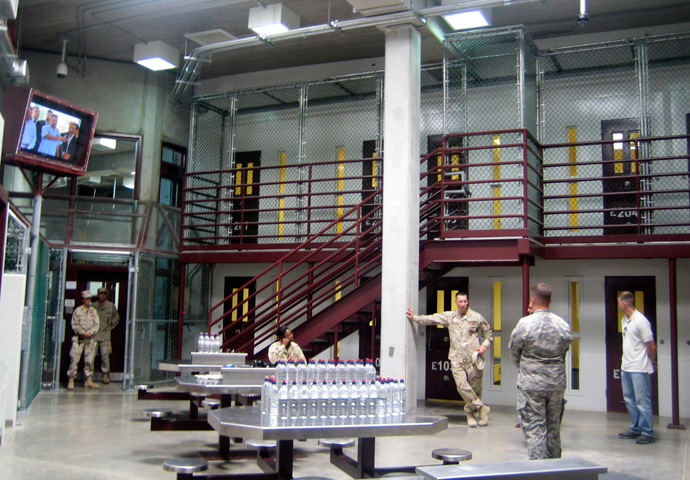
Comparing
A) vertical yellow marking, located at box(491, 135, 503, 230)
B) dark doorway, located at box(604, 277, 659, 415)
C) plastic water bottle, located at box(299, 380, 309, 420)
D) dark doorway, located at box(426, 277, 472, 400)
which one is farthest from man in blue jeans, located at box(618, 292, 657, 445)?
plastic water bottle, located at box(299, 380, 309, 420)

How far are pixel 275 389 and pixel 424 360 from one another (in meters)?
7.76

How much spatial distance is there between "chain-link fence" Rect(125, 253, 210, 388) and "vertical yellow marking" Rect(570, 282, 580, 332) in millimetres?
7430

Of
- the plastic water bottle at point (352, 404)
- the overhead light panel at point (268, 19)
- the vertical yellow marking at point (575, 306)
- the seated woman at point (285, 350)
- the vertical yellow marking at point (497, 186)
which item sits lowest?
the plastic water bottle at point (352, 404)

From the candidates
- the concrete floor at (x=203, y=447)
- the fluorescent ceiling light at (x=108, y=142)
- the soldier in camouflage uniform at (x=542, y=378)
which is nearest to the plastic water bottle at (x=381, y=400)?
the soldier in camouflage uniform at (x=542, y=378)

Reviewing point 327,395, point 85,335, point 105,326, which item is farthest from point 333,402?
point 105,326

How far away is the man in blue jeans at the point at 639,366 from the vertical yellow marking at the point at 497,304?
133 inches

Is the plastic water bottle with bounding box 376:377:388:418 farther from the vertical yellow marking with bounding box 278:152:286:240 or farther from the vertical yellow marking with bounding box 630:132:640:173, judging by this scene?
the vertical yellow marking with bounding box 278:152:286:240

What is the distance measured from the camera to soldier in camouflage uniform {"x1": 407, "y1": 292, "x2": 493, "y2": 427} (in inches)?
361

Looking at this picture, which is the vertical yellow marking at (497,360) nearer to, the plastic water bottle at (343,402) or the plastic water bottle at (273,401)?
the plastic water bottle at (343,402)

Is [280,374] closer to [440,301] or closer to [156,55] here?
[440,301]

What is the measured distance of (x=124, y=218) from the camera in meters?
13.3

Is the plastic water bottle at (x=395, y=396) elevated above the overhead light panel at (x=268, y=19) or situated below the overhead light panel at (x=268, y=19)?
below

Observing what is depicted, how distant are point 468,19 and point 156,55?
6.05 metres

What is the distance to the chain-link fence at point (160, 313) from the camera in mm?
12648
